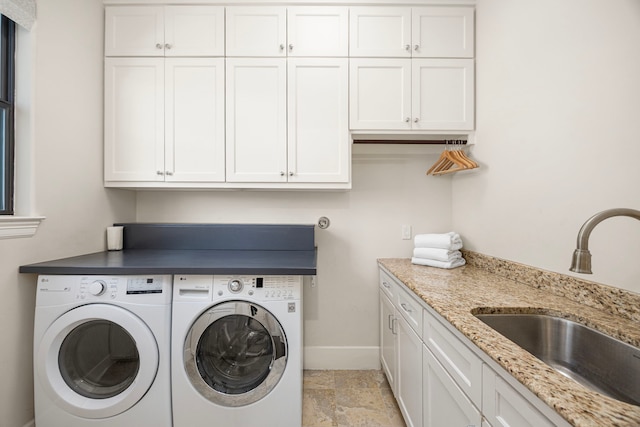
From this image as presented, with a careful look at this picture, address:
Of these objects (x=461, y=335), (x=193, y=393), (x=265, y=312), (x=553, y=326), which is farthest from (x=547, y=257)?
(x=193, y=393)

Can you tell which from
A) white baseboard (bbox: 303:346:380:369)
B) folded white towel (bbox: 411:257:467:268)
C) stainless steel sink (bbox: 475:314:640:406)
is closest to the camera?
stainless steel sink (bbox: 475:314:640:406)

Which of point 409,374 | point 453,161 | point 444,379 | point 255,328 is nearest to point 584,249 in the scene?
point 444,379

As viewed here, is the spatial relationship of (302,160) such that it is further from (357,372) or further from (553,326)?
(357,372)

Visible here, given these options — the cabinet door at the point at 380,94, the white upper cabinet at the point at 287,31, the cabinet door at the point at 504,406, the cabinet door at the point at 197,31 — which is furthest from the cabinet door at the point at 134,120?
the cabinet door at the point at 504,406

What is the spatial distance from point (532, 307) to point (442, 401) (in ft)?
1.68

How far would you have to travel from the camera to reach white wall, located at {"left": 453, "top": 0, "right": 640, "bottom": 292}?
1.02 meters

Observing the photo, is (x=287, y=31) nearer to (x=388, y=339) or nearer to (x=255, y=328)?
(x=255, y=328)

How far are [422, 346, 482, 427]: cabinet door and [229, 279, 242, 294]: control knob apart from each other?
3.11ft

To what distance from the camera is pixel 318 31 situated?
6.26 ft

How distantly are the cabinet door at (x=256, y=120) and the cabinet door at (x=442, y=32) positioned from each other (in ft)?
3.17

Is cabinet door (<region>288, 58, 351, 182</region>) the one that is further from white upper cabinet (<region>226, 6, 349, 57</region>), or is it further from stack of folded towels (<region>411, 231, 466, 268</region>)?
stack of folded towels (<region>411, 231, 466, 268</region>)

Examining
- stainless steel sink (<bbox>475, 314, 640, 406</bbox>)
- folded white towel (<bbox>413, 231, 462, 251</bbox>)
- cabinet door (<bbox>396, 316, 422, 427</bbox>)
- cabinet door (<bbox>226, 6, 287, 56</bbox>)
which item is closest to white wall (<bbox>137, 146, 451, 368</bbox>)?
folded white towel (<bbox>413, 231, 462, 251</bbox>)

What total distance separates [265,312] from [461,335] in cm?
94

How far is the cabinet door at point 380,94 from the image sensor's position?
190 centimetres
